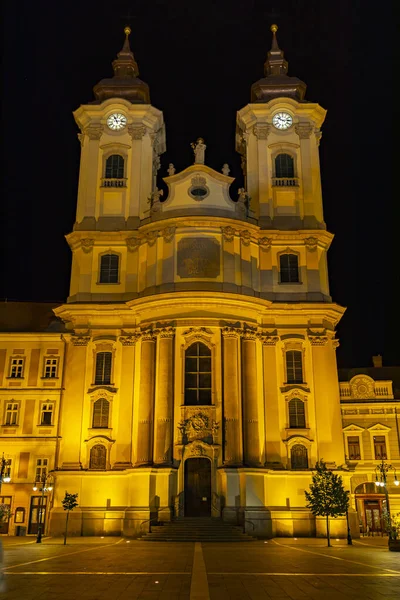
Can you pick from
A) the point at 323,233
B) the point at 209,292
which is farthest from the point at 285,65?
the point at 209,292

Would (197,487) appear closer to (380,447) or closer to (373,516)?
(373,516)

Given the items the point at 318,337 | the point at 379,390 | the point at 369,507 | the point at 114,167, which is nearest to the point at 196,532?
the point at 318,337

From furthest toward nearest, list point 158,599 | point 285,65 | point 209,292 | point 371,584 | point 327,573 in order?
1. point 285,65
2. point 209,292
3. point 327,573
4. point 371,584
5. point 158,599

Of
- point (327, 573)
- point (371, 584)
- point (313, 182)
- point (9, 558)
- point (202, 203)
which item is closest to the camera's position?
point (371, 584)

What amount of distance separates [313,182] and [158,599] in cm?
3286

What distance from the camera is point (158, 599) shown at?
1148 centimetres

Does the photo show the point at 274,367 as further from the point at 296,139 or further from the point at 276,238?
the point at 296,139

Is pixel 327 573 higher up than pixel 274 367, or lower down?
lower down

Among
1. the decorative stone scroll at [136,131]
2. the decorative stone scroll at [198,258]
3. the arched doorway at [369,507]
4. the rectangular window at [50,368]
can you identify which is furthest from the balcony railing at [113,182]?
the arched doorway at [369,507]

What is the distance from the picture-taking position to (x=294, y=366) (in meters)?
36.3

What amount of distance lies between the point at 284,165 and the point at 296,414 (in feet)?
53.2

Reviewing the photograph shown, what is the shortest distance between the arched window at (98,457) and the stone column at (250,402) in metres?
7.70

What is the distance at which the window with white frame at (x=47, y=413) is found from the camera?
1481 inches

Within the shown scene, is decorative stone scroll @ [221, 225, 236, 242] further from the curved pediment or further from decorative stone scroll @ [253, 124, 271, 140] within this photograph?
decorative stone scroll @ [253, 124, 271, 140]
